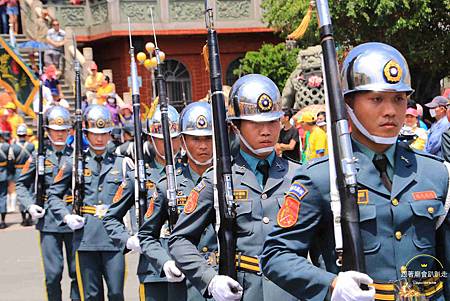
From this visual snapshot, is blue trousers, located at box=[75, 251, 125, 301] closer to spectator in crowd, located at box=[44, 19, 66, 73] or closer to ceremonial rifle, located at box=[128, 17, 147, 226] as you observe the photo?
ceremonial rifle, located at box=[128, 17, 147, 226]

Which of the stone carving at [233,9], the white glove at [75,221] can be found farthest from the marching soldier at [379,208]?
the stone carving at [233,9]

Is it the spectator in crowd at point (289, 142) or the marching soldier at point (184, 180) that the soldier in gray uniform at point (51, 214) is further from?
the spectator in crowd at point (289, 142)

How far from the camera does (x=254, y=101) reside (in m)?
5.04

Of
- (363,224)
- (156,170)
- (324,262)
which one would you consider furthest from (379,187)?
(156,170)

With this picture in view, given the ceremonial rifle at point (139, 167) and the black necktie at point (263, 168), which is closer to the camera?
the black necktie at point (263, 168)

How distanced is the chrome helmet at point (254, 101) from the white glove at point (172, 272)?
1172 millimetres

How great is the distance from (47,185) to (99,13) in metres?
19.8

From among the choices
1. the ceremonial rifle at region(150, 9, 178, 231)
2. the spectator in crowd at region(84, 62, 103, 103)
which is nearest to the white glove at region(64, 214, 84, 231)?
the ceremonial rifle at region(150, 9, 178, 231)

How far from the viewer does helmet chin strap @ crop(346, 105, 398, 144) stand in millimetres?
3508

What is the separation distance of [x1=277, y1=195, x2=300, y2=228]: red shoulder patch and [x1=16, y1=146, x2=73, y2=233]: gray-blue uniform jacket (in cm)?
591

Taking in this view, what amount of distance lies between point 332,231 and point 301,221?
134mm

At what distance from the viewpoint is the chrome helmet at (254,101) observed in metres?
5.03

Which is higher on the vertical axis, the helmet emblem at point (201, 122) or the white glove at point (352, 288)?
the helmet emblem at point (201, 122)

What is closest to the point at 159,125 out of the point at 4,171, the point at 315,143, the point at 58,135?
the point at 58,135
